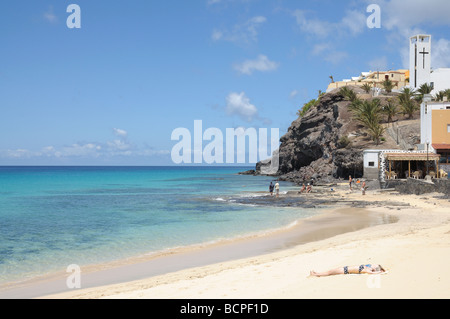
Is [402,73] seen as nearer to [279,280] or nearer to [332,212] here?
[332,212]

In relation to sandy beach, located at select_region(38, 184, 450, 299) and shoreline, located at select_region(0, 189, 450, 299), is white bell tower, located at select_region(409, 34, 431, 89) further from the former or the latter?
sandy beach, located at select_region(38, 184, 450, 299)

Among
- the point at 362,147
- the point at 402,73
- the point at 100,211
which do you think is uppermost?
the point at 402,73

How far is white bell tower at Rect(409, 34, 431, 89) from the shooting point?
65750mm

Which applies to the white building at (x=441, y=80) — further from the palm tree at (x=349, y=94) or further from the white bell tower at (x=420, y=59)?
the palm tree at (x=349, y=94)

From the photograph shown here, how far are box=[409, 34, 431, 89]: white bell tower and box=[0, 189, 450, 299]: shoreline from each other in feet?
149

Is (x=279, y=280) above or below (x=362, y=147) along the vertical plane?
below

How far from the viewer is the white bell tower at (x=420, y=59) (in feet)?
216

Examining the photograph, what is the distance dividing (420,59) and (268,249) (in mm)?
63978

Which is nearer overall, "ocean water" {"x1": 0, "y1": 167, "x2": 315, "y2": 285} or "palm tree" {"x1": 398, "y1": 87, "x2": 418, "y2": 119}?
"ocean water" {"x1": 0, "y1": 167, "x2": 315, "y2": 285}

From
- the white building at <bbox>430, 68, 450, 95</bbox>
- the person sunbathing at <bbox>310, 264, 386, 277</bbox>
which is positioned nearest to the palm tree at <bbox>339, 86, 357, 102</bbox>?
the white building at <bbox>430, 68, 450, 95</bbox>

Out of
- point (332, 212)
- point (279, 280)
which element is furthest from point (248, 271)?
point (332, 212)

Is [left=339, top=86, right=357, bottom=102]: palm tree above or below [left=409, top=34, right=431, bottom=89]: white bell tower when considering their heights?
below
